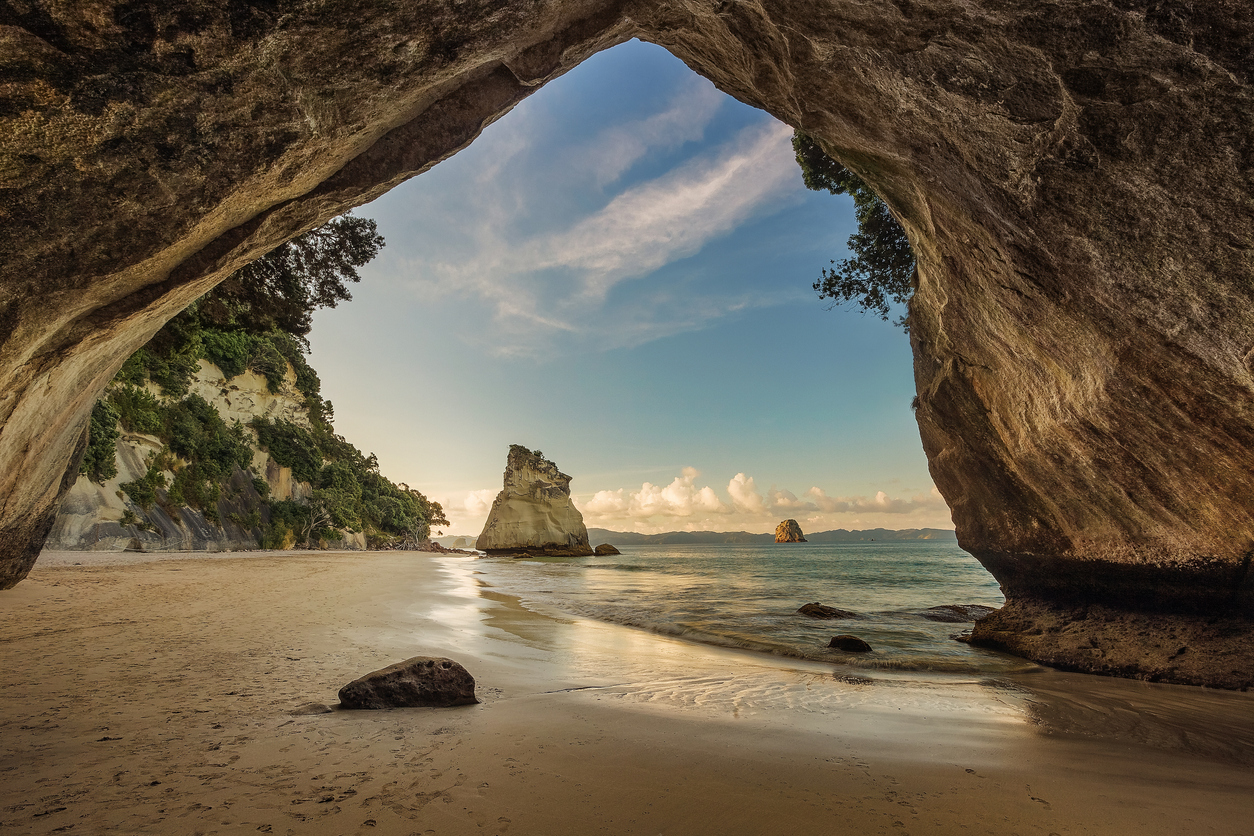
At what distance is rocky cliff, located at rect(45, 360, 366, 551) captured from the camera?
1916 cm

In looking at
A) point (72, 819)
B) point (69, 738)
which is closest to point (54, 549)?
point (69, 738)

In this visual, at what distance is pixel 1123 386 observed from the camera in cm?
485

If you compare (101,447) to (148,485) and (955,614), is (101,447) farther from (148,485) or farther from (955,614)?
(955,614)

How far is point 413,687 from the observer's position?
3.52 meters

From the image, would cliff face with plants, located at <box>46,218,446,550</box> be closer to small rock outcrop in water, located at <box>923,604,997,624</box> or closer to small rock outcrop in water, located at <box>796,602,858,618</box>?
small rock outcrop in water, located at <box>796,602,858,618</box>

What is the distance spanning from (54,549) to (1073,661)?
27500 millimetres

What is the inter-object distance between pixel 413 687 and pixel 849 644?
6506mm

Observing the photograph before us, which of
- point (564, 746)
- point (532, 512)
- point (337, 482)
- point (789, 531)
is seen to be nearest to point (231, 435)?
point (337, 482)

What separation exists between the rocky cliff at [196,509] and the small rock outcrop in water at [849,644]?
1520cm

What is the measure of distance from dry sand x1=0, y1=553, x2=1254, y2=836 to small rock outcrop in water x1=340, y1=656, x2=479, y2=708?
0.18 meters

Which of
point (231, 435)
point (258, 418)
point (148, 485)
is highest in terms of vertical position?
point (258, 418)

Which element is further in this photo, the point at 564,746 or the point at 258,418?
the point at 258,418

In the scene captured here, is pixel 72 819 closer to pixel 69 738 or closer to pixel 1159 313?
pixel 69 738

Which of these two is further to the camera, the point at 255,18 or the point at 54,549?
the point at 54,549
